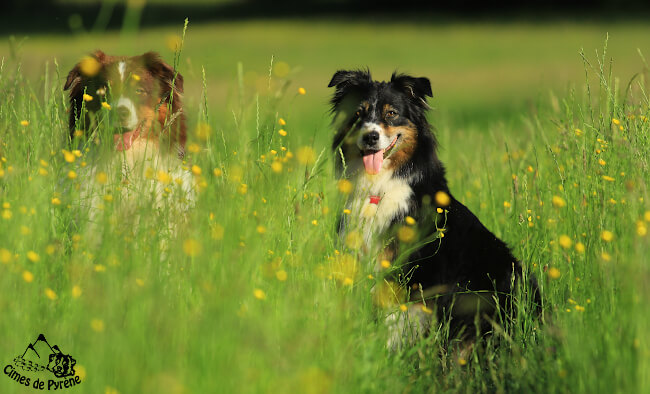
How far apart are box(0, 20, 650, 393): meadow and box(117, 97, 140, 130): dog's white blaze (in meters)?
0.29

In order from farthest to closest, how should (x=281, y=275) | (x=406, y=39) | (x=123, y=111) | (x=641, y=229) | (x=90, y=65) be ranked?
(x=406, y=39), (x=123, y=111), (x=90, y=65), (x=641, y=229), (x=281, y=275)

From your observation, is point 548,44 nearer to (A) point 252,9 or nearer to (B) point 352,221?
(A) point 252,9

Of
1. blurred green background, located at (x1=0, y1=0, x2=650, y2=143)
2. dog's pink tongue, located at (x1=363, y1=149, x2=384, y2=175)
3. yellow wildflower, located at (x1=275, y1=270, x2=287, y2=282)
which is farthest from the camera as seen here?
blurred green background, located at (x1=0, y1=0, x2=650, y2=143)

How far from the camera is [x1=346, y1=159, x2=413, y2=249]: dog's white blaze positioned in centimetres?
446

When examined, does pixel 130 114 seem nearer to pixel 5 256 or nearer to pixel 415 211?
pixel 5 256

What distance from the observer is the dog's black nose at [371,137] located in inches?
183

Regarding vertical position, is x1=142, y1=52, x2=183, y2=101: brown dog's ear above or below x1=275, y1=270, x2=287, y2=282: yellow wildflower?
above

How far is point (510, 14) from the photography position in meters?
38.8

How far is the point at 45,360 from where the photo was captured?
8.87 ft

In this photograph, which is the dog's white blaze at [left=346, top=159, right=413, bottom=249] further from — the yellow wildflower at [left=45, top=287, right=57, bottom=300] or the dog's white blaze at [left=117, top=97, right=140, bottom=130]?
the yellow wildflower at [left=45, top=287, right=57, bottom=300]

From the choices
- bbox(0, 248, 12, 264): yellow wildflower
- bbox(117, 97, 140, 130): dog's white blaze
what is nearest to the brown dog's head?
bbox(117, 97, 140, 130): dog's white blaze

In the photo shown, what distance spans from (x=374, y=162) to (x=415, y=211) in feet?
1.67

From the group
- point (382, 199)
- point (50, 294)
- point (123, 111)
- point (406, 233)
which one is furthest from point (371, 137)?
point (50, 294)

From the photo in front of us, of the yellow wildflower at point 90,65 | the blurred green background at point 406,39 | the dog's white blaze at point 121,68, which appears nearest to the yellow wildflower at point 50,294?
the yellow wildflower at point 90,65
